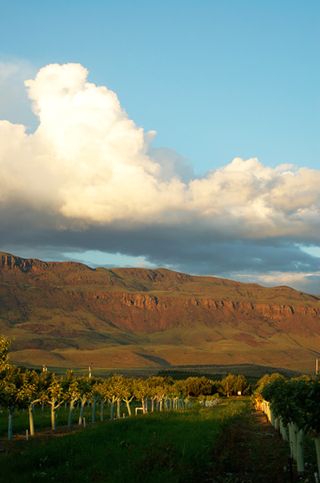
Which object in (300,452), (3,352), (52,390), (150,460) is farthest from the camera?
(52,390)

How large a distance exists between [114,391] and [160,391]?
19.3 metres

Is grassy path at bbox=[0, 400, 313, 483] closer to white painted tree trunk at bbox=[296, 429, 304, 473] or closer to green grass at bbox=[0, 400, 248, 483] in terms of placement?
green grass at bbox=[0, 400, 248, 483]

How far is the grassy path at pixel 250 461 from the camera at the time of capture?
2586cm

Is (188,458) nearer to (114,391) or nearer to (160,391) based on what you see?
(114,391)

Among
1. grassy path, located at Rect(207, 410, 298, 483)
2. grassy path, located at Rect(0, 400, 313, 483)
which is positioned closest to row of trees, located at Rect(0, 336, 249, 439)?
grassy path, located at Rect(0, 400, 313, 483)

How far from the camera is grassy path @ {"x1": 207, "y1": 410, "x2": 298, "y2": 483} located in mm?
25859

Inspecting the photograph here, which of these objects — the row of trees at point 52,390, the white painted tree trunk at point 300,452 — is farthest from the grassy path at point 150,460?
the row of trees at point 52,390

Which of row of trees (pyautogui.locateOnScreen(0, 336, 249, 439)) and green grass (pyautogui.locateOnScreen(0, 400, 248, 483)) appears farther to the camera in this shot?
row of trees (pyautogui.locateOnScreen(0, 336, 249, 439))

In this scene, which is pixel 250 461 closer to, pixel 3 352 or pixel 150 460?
pixel 150 460

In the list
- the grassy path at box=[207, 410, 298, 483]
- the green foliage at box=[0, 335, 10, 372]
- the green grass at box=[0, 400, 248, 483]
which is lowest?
the grassy path at box=[207, 410, 298, 483]

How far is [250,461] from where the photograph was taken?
31.0 meters

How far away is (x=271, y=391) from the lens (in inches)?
1612

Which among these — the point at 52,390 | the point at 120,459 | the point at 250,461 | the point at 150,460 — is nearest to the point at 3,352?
the point at 120,459

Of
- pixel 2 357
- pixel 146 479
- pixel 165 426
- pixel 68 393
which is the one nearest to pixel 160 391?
pixel 68 393
